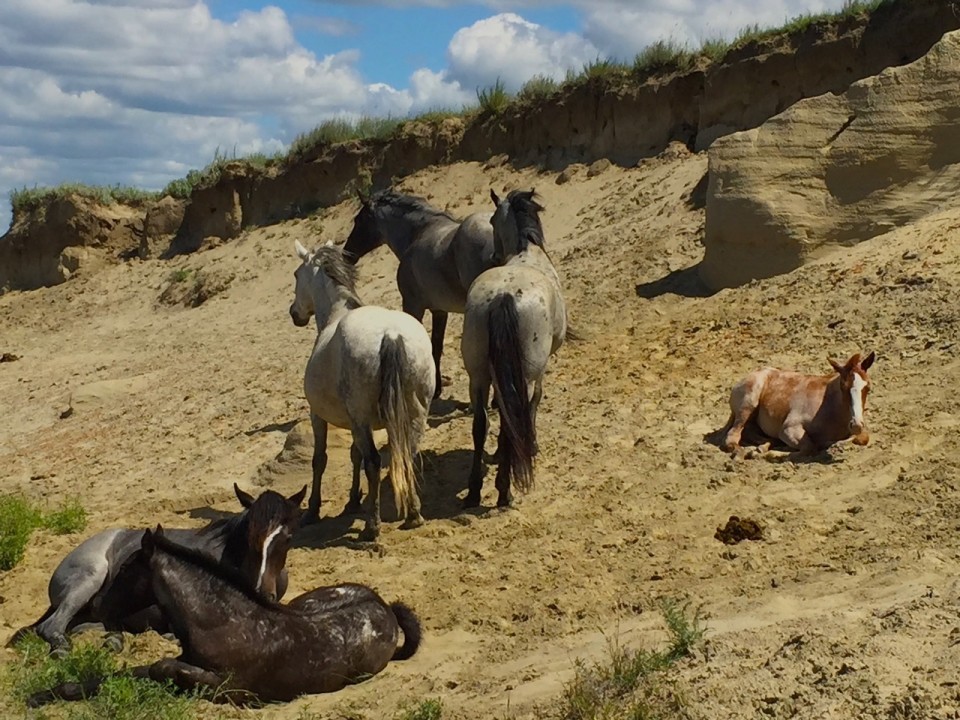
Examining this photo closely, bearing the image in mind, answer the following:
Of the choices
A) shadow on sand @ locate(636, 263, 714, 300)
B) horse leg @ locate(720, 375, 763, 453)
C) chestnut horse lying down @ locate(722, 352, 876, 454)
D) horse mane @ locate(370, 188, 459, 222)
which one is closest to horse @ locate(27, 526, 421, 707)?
horse leg @ locate(720, 375, 763, 453)

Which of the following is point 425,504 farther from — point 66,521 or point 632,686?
point 632,686

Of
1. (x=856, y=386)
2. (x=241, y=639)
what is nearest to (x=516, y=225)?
(x=856, y=386)

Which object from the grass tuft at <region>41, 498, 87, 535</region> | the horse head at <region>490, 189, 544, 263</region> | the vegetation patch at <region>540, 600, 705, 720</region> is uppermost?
the horse head at <region>490, 189, 544, 263</region>

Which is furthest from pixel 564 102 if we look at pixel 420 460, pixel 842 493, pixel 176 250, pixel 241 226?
pixel 842 493

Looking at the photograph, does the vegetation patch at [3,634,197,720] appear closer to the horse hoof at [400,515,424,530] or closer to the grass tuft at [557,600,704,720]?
the grass tuft at [557,600,704,720]

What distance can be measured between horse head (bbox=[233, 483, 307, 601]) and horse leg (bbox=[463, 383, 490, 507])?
2812 millimetres

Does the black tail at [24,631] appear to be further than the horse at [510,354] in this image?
No

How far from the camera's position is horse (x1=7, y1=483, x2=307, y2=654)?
22.9 feet

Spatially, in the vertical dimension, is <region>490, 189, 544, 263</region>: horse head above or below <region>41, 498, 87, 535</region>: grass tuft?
above

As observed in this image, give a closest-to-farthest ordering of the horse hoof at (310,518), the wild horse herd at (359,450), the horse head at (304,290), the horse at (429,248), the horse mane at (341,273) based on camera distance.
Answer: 1. the wild horse herd at (359,450)
2. the horse hoof at (310,518)
3. the horse mane at (341,273)
4. the horse head at (304,290)
5. the horse at (429,248)

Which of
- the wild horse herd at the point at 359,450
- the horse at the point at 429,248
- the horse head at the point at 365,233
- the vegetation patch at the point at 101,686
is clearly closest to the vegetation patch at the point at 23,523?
the wild horse herd at the point at 359,450

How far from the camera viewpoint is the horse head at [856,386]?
351 inches

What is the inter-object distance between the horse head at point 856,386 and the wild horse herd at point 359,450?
0.6 inches

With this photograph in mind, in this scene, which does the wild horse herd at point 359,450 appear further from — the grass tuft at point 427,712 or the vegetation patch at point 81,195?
the vegetation patch at point 81,195
